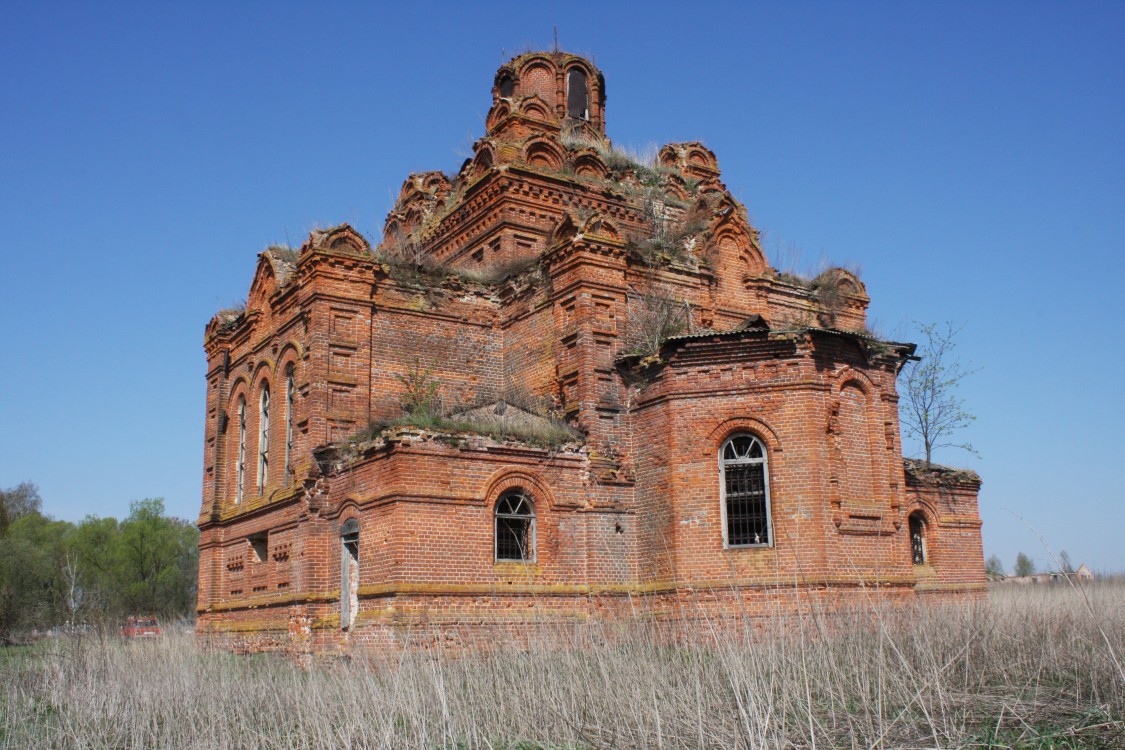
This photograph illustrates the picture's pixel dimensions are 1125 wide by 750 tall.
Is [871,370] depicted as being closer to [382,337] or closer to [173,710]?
[382,337]

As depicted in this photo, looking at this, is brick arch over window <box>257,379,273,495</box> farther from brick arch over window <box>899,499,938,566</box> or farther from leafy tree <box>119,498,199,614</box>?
leafy tree <box>119,498,199,614</box>

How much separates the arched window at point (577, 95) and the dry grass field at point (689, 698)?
18544 millimetres

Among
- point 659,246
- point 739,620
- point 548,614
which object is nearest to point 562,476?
point 548,614

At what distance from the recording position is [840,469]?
52.3 ft

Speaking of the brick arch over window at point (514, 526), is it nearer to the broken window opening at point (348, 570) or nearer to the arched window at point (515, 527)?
the arched window at point (515, 527)

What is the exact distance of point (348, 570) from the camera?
53.5 feet

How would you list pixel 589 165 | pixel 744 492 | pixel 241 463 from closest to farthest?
1. pixel 744 492
2. pixel 241 463
3. pixel 589 165

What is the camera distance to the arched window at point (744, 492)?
15.7 meters

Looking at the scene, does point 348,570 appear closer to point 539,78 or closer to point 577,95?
point 539,78

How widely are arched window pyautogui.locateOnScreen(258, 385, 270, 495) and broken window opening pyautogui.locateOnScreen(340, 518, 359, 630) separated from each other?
16.1 ft

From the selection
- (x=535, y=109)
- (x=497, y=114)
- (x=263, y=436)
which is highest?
(x=497, y=114)

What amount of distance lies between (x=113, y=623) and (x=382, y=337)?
7013 millimetres

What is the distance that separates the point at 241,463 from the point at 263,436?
5.04 ft

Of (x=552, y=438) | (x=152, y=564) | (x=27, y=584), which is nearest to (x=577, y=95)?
(x=552, y=438)
